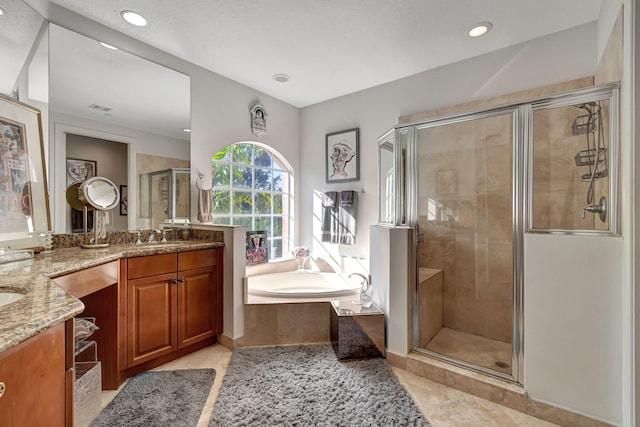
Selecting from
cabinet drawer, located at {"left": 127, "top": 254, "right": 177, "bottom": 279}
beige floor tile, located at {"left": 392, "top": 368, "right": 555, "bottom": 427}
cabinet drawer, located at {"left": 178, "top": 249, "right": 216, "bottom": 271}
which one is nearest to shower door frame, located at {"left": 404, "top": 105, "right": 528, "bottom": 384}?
beige floor tile, located at {"left": 392, "top": 368, "right": 555, "bottom": 427}

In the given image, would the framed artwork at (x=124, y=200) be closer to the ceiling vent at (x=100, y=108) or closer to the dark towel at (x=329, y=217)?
the ceiling vent at (x=100, y=108)

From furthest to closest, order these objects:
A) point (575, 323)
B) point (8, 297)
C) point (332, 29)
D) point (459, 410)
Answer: point (332, 29), point (459, 410), point (575, 323), point (8, 297)

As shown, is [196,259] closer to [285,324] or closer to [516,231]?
[285,324]

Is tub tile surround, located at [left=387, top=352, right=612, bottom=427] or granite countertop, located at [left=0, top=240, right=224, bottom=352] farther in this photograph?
tub tile surround, located at [left=387, top=352, right=612, bottom=427]

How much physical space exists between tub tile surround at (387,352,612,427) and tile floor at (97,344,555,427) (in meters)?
0.03

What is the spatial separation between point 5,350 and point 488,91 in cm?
331

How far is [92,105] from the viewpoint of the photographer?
2.33 metres

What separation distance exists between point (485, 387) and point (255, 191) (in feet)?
9.87

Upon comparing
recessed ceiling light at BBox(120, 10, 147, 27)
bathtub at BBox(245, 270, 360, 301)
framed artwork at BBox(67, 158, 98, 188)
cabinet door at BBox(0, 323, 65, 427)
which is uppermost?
recessed ceiling light at BBox(120, 10, 147, 27)

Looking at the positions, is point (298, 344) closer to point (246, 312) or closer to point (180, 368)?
point (246, 312)

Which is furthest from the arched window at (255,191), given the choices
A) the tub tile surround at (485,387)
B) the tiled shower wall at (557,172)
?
the tiled shower wall at (557,172)

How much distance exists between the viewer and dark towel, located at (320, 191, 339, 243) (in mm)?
3723

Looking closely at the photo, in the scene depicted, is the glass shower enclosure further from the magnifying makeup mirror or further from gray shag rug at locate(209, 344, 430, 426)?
the magnifying makeup mirror

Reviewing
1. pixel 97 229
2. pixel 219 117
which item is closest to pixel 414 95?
pixel 219 117
